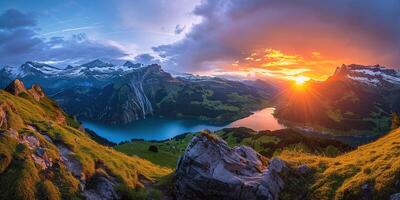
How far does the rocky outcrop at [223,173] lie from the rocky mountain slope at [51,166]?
233 inches

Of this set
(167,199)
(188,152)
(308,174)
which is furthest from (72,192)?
(308,174)

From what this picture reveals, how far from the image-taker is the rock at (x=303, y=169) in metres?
32.3

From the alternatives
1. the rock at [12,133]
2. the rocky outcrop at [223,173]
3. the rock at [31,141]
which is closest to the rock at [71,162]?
the rock at [31,141]

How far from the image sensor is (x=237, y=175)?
31250 mm

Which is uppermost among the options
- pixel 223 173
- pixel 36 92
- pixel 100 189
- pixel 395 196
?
pixel 36 92

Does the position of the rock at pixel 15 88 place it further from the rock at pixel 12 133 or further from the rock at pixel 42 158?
the rock at pixel 42 158

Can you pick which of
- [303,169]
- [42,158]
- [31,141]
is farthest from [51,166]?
[303,169]

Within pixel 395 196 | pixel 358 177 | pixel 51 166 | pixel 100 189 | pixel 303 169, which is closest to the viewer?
pixel 395 196

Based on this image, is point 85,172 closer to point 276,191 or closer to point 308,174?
point 276,191

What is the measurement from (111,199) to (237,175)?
1171cm

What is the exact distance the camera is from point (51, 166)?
94.5 feet

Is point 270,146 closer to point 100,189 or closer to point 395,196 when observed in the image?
point 100,189

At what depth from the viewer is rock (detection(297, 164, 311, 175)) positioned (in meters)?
32.3

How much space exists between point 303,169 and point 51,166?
23.4 m
